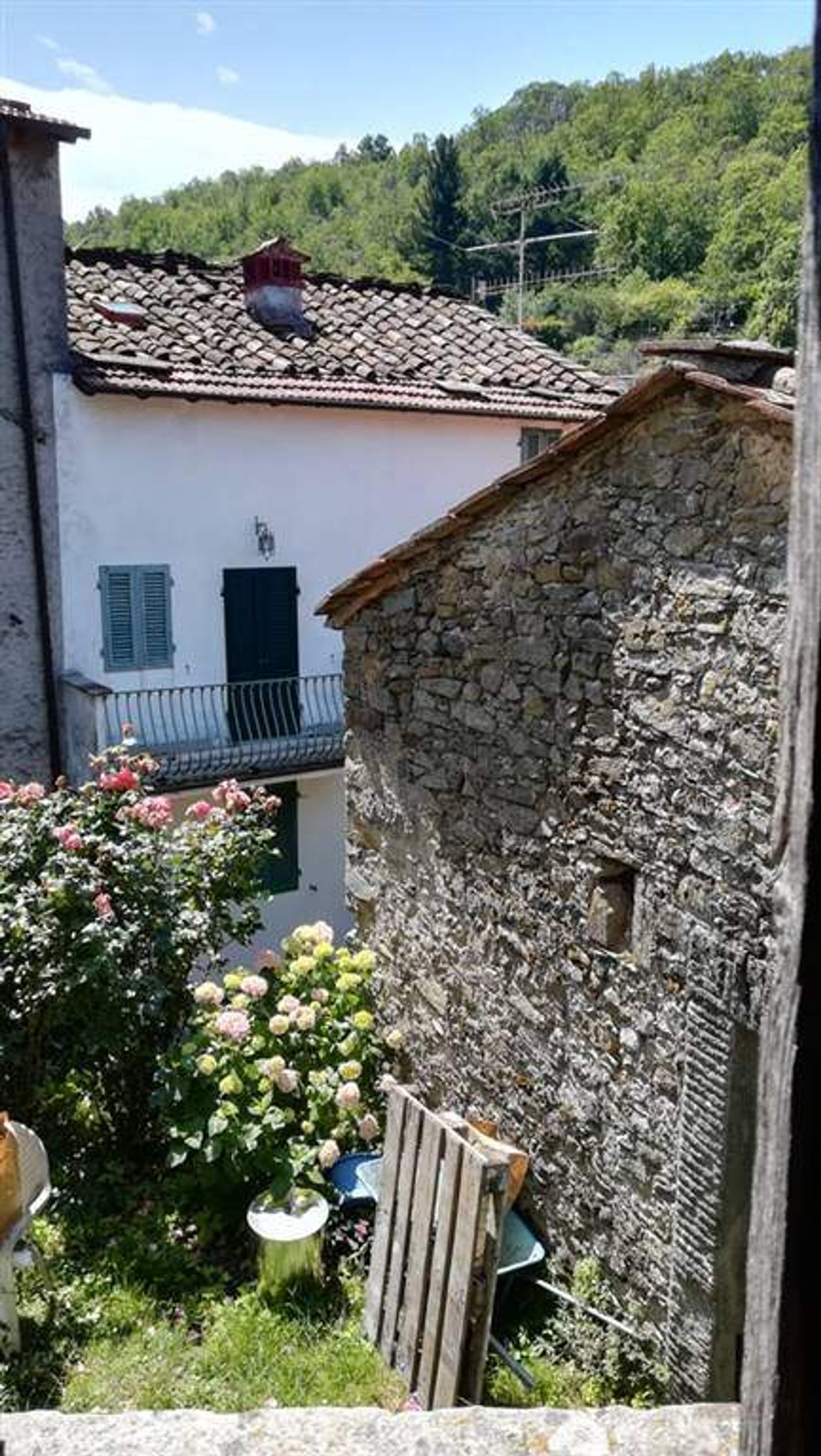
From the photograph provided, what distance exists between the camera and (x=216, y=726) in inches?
470

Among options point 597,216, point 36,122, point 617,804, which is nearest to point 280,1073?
point 617,804

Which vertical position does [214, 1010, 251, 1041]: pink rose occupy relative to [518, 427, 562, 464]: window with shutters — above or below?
below

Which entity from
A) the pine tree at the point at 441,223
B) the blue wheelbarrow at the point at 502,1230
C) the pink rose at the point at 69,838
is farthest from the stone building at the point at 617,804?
the pine tree at the point at 441,223

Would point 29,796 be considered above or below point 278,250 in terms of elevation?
below

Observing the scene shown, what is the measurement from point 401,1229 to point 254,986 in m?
1.78

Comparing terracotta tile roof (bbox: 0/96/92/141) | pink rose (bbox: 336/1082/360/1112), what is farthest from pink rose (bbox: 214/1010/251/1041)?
terracotta tile roof (bbox: 0/96/92/141)

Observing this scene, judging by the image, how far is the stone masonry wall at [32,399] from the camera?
10.5 meters

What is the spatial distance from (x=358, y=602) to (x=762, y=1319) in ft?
21.1

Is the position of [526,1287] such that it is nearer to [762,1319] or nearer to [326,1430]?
[326,1430]

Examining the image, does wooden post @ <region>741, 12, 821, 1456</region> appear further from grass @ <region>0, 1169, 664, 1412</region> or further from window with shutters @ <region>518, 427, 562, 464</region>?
window with shutters @ <region>518, 427, 562, 464</region>

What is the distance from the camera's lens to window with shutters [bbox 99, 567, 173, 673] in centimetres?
1113

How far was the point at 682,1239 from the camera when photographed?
15.2 ft

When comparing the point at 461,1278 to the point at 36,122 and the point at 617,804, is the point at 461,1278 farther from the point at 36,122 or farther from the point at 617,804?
the point at 36,122

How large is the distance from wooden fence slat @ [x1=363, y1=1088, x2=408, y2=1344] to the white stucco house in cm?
564
